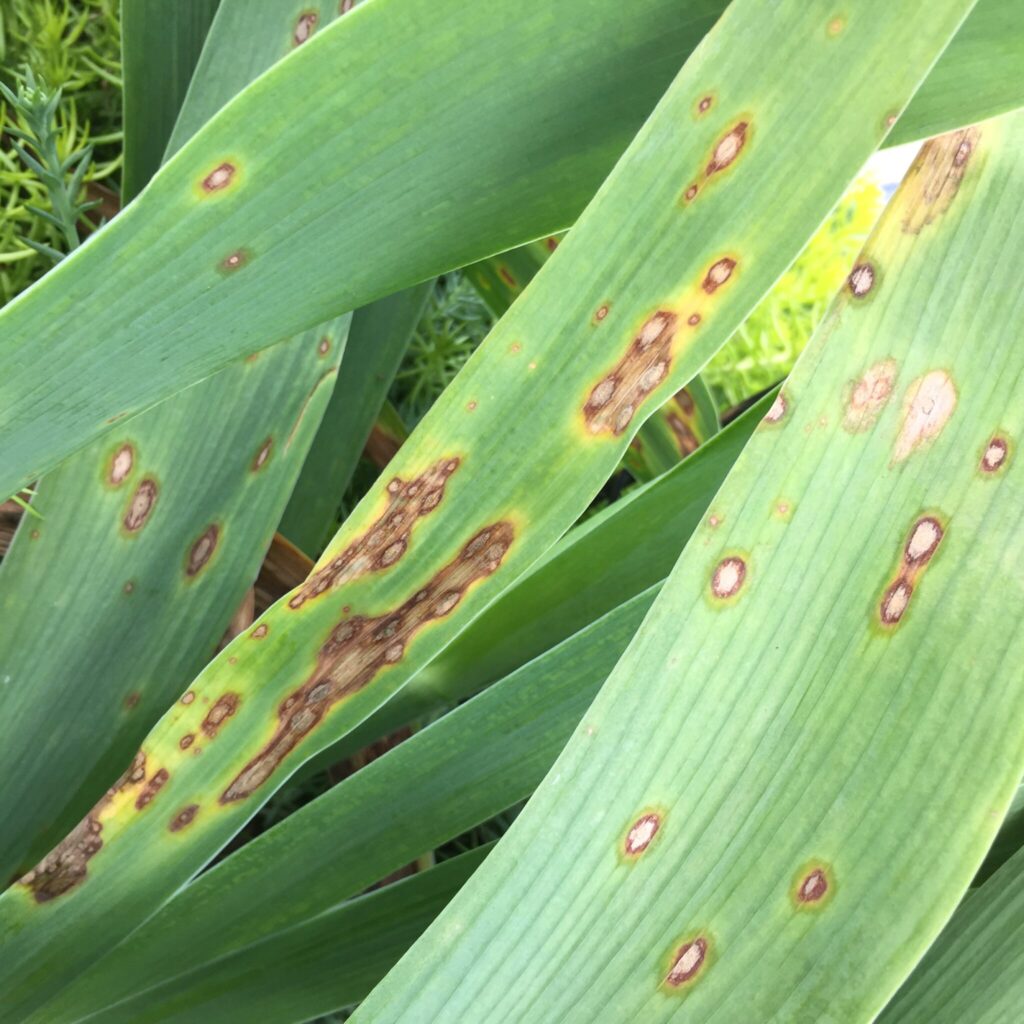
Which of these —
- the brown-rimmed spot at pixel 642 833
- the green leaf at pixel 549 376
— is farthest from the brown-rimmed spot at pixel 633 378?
the brown-rimmed spot at pixel 642 833

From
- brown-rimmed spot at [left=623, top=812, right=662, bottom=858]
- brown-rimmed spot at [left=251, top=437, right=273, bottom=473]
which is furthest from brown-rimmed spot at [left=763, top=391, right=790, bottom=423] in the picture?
brown-rimmed spot at [left=251, top=437, right=273, bottom=473]

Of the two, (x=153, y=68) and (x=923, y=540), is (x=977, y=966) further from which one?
(x=153, y=68)

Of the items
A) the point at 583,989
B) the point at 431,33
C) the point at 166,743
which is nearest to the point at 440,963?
the point at 583,989

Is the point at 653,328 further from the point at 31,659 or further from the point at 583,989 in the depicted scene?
the point at 31,659

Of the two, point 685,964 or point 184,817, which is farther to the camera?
point 184,817

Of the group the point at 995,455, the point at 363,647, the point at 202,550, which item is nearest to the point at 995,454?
the point at 995,455

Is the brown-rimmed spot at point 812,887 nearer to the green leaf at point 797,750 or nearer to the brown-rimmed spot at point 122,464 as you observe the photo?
the green leaf at point 797,750
